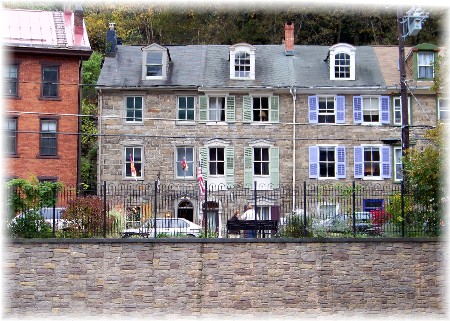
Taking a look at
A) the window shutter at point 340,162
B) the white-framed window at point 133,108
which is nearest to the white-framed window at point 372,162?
the window shutter at point 340,162

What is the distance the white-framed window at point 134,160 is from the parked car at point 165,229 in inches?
522

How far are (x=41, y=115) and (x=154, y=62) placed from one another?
5.77m

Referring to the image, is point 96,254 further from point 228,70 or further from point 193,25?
point 193,25

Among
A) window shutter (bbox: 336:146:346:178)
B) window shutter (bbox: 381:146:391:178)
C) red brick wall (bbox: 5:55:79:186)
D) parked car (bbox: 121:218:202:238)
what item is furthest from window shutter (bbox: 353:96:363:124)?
parked car (bbox: 121:218:202:238)

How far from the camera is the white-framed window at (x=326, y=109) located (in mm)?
→ 34906

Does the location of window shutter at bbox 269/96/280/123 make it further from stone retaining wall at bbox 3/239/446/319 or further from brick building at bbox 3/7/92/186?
stone retaining wall at bbox 3/239/446/319

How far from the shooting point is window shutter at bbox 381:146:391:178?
114ft

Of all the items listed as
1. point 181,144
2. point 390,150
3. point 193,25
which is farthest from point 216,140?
point 193,25

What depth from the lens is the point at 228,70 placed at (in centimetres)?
3581

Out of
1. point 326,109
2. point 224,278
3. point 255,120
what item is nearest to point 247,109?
point 255,120

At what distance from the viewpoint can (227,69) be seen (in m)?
35.9

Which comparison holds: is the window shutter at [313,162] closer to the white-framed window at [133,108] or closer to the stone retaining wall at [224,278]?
the white-framed window at [133,108]

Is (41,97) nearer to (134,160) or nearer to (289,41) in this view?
A: (134,160)

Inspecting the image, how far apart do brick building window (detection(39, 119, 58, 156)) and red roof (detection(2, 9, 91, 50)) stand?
336cm
